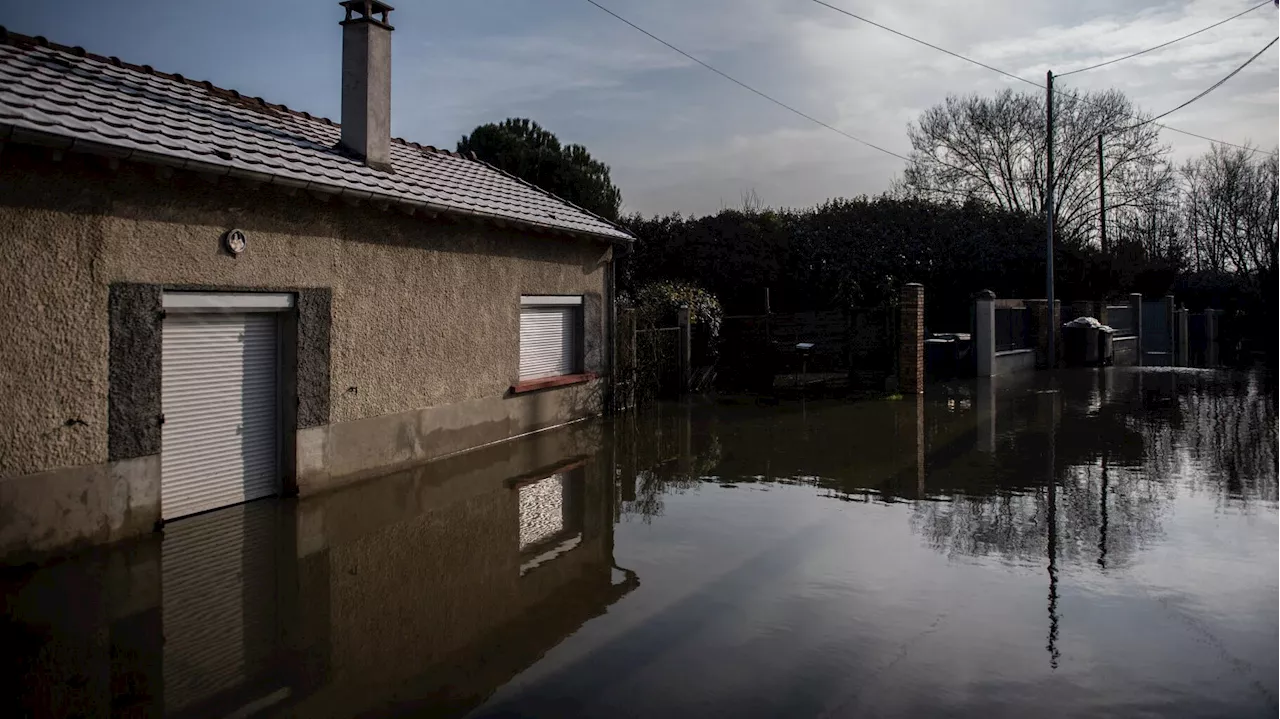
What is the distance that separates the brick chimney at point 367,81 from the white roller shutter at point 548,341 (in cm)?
316

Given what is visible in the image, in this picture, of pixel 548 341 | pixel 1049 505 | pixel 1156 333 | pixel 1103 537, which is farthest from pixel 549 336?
pixel 1156 333

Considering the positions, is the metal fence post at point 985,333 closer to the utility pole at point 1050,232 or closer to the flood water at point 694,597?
the utility pole at point 1050,232

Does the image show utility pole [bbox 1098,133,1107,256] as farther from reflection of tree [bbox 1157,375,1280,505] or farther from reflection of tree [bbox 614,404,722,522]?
reflection of tree [bbox 614,404,722,522]

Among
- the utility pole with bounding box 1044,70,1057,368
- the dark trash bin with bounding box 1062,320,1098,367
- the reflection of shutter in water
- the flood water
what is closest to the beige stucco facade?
the flood water

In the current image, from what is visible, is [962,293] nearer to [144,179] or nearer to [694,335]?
[694,335]

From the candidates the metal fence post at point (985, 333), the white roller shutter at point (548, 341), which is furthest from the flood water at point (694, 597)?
the metal fence post at point (985, 333)

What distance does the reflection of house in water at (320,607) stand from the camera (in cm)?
450

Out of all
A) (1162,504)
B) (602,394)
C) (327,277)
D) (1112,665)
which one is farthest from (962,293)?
(1112,665)

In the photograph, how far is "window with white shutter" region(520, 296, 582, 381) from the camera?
13.2m

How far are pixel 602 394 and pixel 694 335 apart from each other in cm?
472

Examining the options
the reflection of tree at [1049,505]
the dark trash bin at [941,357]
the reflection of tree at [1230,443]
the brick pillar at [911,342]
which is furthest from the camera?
the dark trash bin at [941,357]

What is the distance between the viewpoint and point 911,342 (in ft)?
58.7

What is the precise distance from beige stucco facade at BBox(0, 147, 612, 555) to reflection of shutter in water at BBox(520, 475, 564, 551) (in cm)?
187

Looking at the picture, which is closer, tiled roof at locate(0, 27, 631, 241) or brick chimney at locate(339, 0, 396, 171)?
tiled roof at locate(0, 27, 631, 241)
